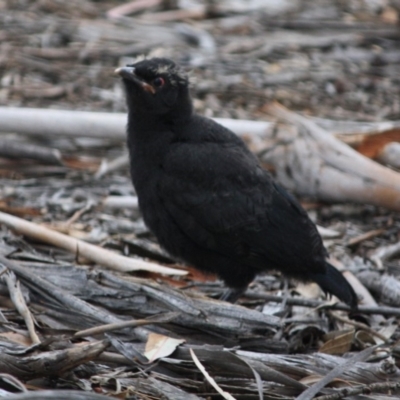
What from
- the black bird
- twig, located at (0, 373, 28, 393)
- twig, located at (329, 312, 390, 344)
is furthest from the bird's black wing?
twig, located at (0, 373, 28, 393)

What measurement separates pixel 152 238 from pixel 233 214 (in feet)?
3.92

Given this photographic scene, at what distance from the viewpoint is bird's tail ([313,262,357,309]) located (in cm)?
561

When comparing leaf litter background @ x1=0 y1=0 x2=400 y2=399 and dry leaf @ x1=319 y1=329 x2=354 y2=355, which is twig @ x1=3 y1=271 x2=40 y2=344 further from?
dry leaf @ x1=319 y1=329 x2=354 y2=355

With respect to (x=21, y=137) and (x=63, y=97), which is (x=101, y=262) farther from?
(x=63, y=97)

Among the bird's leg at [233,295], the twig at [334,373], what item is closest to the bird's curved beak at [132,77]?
the bird's leg at [233,295]

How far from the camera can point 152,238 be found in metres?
6.88

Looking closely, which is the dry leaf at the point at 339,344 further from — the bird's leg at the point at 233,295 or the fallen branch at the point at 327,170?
the fallen branch at the point at 327,170

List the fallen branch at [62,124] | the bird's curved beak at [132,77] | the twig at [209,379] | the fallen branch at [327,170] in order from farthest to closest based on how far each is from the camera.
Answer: the fallen branch at [62,124] → the fallen branch at [327,170] → the bird's curved beak at [132,77] → the twig at [209,379]

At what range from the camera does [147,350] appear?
16.3 feet

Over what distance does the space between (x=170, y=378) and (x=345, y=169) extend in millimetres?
2870

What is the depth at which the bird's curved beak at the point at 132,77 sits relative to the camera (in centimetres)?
604

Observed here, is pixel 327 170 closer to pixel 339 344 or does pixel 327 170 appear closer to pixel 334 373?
pixel 339 344

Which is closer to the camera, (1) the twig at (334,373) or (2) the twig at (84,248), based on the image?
(1) the twig at (334,373)

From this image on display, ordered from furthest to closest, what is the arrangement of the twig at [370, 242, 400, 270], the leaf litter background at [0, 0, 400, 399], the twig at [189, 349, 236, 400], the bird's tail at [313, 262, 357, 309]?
the twig at [370, 242, 400, 270]
the bird's tail at [313, 262, 357, 309]
the leaf litter background at [0, 0, 400, 399]
the twig at [189, 349, 236, 400]
